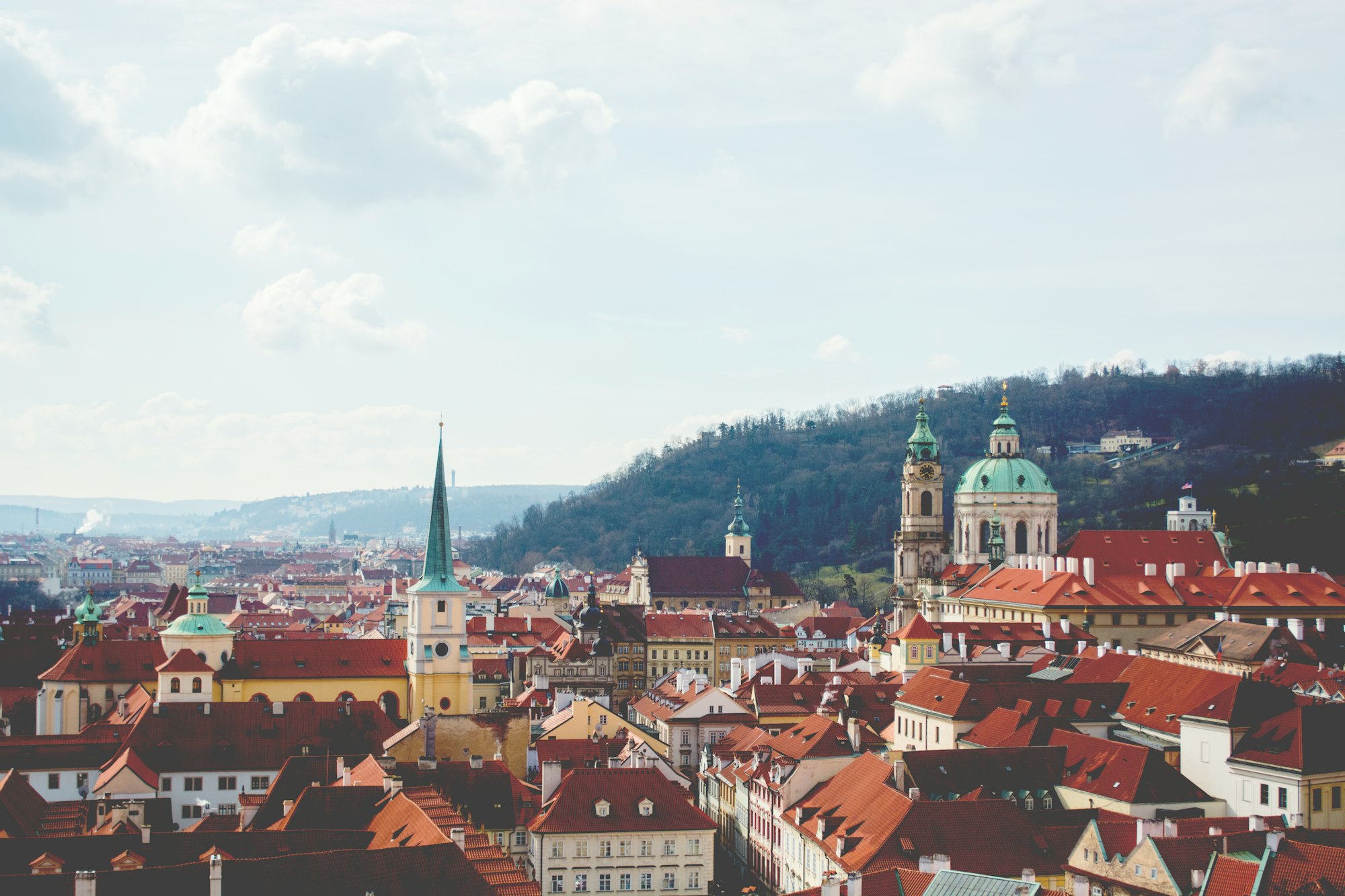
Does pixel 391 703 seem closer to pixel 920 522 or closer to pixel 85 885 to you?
pixel 85 885

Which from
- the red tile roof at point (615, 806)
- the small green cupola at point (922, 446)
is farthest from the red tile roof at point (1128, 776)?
the small green cupola at point (922, 446)

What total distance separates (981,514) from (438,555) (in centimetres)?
6692

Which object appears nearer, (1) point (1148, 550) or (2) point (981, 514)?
(1) point (1148, 550)

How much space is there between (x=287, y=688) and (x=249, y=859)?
159ft

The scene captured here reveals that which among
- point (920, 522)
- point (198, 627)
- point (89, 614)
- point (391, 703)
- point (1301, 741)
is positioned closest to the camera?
point (1301, 741)

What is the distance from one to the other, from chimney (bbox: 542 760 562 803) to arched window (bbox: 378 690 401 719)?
3142 centimetres

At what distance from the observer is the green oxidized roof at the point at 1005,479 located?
147 metres

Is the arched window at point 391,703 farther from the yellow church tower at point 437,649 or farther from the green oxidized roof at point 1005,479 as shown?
the green oxidized roof at point 1005,479

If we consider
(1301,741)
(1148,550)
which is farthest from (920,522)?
(1301,741)

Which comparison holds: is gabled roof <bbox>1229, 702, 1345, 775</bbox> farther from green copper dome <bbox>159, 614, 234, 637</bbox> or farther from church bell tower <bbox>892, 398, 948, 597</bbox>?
church bell tower <bbox>892, 398, 948, 597</bbox>

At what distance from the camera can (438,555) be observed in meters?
93.3

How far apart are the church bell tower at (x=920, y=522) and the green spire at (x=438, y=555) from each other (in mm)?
63702

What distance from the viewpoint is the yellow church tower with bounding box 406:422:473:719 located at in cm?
8888

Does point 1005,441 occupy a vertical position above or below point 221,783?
above
